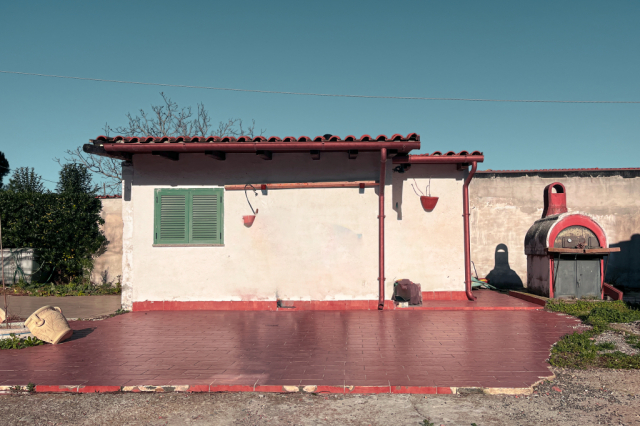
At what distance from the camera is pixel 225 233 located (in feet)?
30.7

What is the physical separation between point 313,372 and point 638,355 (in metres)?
3.99

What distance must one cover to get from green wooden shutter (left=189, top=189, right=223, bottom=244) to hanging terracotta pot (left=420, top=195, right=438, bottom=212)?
4.48 m

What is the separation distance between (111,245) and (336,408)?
11.6 meters

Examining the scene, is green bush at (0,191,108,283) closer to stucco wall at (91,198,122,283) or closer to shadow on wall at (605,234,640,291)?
stucco wall at (91,198,122,283)

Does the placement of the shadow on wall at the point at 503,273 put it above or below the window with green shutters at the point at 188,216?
below

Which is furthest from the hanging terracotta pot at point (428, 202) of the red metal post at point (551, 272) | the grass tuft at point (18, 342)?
the grass tuft at point (18, 342)

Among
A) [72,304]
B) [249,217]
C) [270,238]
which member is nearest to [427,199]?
[270,238]

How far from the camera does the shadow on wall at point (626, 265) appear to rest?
13.8 metres

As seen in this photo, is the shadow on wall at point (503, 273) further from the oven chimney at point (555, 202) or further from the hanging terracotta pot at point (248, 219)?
the hanging terracotta pot at point (248, 219)

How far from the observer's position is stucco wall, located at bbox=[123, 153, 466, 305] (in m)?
9.27

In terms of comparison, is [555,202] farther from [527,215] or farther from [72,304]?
[72,304]

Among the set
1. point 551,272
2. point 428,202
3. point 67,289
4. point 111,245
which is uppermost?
point 428,202

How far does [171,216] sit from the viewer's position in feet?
30.9

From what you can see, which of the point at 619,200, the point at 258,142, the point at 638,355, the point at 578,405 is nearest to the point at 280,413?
the point at 578,405
